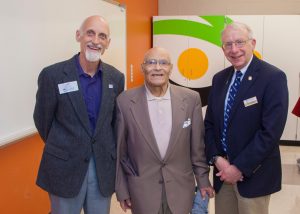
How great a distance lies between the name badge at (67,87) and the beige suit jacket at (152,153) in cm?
25

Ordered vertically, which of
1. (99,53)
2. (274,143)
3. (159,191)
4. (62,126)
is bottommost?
(159,191)

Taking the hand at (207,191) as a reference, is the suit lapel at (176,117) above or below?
above

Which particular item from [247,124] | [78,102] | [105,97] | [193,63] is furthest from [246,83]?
[193,63]

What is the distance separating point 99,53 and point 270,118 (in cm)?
92

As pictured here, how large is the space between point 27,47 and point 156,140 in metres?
1.22

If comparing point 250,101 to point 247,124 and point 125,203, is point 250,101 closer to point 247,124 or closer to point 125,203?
point 247,124

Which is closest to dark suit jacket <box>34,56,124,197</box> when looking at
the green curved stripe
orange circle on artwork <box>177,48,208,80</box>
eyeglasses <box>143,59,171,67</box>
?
eyeglasses <box>143,59,171,67</box>

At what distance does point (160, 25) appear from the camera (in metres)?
5.62

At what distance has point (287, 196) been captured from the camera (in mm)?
3402

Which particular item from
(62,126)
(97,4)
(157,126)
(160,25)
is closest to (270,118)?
(157,126)

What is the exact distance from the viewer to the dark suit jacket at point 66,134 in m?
1.58

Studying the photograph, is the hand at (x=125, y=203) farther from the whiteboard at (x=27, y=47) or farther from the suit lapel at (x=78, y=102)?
the whiteboard at (x=27, y=47)

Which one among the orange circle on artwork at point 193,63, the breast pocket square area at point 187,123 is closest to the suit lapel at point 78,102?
the breast pocket square area at point 187,123

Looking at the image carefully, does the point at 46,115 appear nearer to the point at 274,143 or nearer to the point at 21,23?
the point at 21,23
